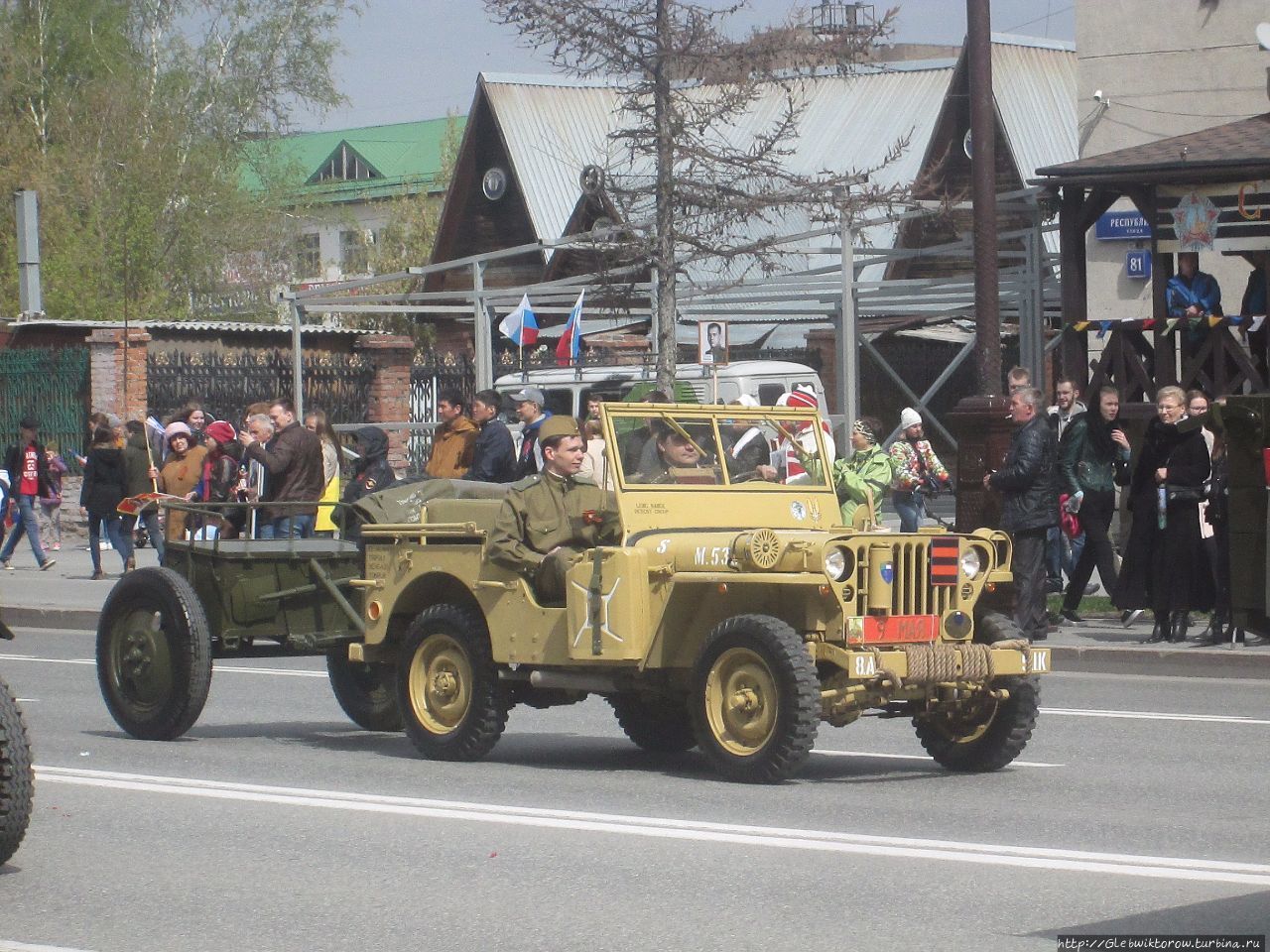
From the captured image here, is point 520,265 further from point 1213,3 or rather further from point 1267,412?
point 1267,412

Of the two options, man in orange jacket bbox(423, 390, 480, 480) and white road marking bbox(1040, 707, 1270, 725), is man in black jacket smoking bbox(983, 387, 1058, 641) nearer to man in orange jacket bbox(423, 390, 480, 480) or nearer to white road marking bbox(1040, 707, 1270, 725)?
white road marking bbox(1040, 707, 1270, 725)

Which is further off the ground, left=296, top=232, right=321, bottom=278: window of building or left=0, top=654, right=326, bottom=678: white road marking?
left=296, top=232, right=321, bottom=278: window of building

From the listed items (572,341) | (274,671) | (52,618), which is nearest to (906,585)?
(274,671)

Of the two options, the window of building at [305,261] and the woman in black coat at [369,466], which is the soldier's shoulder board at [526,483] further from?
the window of building at [305,261]

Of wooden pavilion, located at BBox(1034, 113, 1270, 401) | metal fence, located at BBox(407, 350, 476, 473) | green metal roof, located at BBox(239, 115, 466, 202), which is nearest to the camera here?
wooden pavilion, located at BBox(1034, 113, 1270, 401)

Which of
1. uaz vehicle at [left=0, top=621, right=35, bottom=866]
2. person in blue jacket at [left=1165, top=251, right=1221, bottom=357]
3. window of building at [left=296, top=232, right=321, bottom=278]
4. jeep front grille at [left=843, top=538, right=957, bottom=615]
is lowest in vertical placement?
uaz vehicle at [left=0, top=621, right=35, bottom=866]

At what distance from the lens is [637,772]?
380 inches

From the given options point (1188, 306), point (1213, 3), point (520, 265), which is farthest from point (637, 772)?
point (520, 265)

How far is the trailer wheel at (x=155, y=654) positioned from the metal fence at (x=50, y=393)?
18.7 m

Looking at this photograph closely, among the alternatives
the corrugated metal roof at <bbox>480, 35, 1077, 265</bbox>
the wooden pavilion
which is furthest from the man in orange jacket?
the corrugated metal roof at <bbox>480, 35, 1077, 265</bbox>

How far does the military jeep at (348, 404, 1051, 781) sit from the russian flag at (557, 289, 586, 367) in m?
15.8

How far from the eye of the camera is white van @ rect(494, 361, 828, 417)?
24.0 metres

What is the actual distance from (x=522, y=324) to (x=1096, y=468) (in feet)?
42.5

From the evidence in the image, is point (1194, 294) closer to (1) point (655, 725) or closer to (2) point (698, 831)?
(1) point (655, 725)
